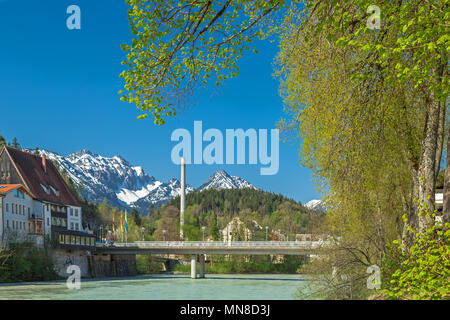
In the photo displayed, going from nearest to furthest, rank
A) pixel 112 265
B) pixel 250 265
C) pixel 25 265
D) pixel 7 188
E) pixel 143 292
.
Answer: pixel 143 292
pixel 25 265
pixel 7 188
pixel 112 265
pixel 250 265

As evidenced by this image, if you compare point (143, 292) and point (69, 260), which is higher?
point (69, 260)

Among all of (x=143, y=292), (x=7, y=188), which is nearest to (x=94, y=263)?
(x=7, y=188)

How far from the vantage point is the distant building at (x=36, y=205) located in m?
69.3

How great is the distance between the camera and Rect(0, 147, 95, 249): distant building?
227 feet

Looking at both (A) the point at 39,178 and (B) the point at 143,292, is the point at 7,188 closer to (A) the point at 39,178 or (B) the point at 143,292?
(A) the point at 39,178

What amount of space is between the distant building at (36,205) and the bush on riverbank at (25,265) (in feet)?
5.74

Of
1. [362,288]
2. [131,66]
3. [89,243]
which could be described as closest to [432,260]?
[131,66]

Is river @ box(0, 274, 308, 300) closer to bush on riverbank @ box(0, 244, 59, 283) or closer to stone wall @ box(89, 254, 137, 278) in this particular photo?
bush on riverbank @ box(0, 244, 59, 283)

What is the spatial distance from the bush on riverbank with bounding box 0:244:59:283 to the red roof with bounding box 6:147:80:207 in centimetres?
1127

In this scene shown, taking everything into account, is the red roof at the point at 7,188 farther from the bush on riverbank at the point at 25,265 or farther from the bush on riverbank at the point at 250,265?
the bush on riverbank at the point at 250,265

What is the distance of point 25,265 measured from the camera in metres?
64.0

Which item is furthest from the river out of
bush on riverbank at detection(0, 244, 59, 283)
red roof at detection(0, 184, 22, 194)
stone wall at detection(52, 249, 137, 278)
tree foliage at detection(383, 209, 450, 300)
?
tree foliage at detection(383, 209, 450, 300)

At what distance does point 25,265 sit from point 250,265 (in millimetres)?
55726
